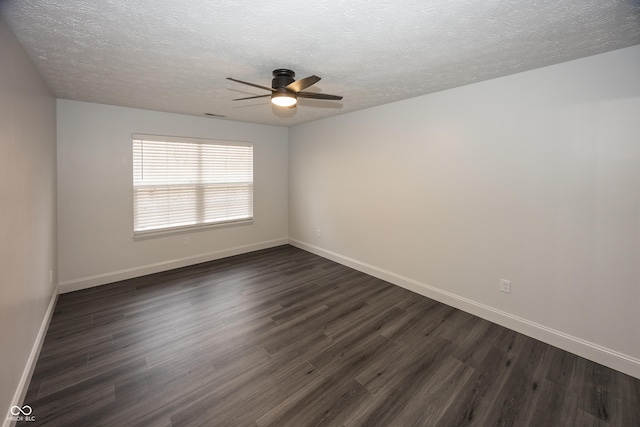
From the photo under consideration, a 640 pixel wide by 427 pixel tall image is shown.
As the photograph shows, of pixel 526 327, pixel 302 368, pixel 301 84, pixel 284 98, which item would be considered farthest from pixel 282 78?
pixel 526 327

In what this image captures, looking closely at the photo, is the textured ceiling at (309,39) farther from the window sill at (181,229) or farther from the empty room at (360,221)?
the window sill at (181,229)

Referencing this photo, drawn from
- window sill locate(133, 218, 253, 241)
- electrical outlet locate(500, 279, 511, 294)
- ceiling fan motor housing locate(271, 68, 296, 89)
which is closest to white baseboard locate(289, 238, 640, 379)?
electrical outlet locate(500, 279, 511, 294)

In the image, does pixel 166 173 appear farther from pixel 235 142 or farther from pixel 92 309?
pixel 92 309

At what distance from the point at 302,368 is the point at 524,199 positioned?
2584 mm

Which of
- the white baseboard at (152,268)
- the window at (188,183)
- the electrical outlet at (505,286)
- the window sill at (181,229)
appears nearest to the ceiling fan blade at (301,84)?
the electrical outlet at (505,286)

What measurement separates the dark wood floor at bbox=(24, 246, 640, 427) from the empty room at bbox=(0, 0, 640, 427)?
0.02 m

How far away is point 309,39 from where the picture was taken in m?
1.90

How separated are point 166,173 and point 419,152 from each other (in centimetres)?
377

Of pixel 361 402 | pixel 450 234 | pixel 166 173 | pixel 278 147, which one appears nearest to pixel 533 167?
pixel 450 234

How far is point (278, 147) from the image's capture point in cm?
551

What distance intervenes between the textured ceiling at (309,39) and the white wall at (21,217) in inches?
10.9

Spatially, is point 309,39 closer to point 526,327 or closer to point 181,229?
point 526,327

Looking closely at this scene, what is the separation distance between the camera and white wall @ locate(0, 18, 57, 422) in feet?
5.21

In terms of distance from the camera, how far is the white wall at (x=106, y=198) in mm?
3471
